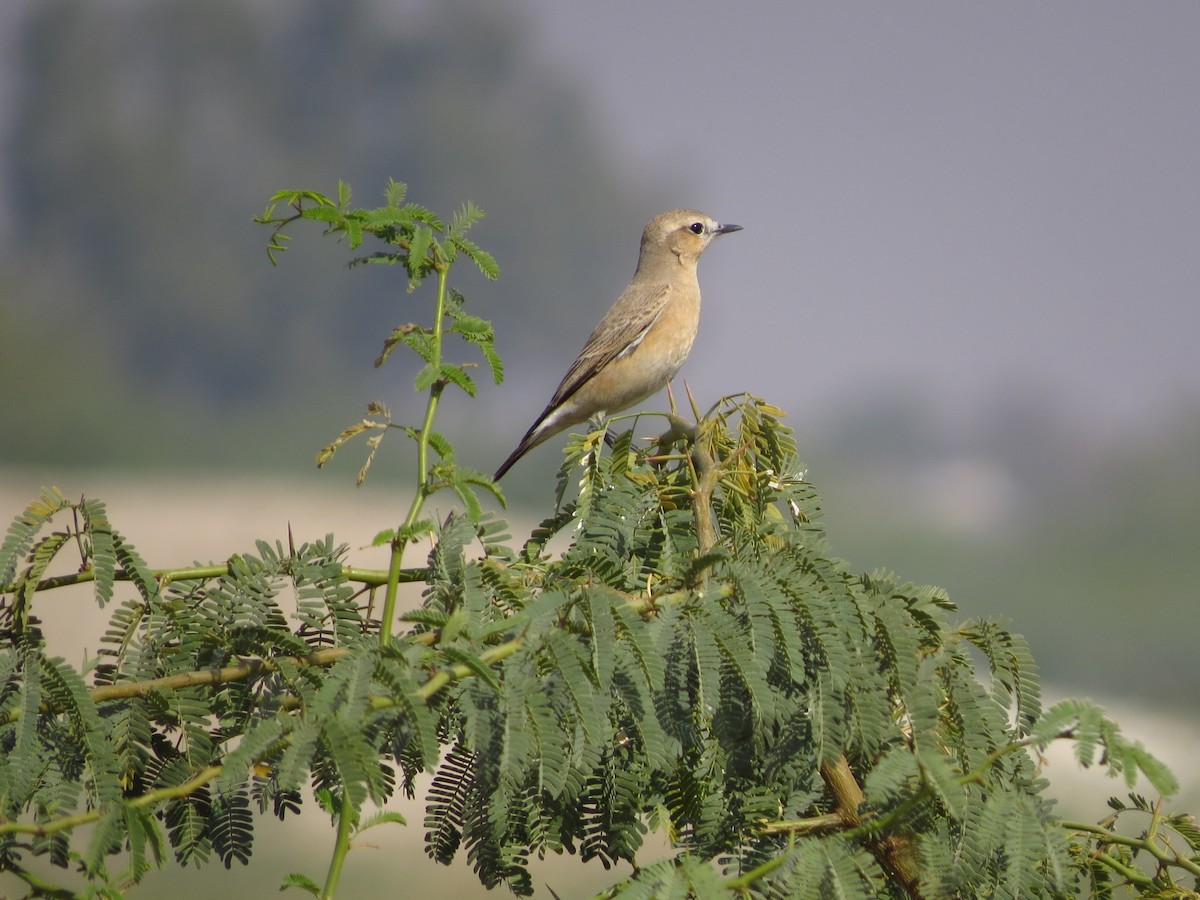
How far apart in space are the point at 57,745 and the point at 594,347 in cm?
449

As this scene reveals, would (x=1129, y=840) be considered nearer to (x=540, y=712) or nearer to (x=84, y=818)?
(x=540, y=712)

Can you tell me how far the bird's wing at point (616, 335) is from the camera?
5629mm

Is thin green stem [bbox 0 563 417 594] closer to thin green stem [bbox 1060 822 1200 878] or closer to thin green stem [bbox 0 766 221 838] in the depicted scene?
thin green stem [bbox 0 766 221 838]

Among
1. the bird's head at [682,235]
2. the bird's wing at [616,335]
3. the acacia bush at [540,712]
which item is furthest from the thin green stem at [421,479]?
the bird's head at [682,235]

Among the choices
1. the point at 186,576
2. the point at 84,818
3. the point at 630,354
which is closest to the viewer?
the point at 84,818

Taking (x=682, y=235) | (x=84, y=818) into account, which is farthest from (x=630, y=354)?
(x=84, y=818)

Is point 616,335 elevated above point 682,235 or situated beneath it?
situated beneath

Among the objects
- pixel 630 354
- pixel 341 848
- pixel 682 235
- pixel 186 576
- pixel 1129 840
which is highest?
pixel 682 235

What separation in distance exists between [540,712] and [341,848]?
252 millimetres

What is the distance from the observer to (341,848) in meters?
A: 1.18

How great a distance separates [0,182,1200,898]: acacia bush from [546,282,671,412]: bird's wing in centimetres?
389

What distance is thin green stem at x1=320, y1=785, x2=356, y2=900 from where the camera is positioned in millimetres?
1123

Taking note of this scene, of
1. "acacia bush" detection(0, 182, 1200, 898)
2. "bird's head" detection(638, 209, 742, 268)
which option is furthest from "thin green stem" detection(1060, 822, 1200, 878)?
"bird's head" detection(638, 209, 742, 268)

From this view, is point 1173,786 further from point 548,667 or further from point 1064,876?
point 548,667
